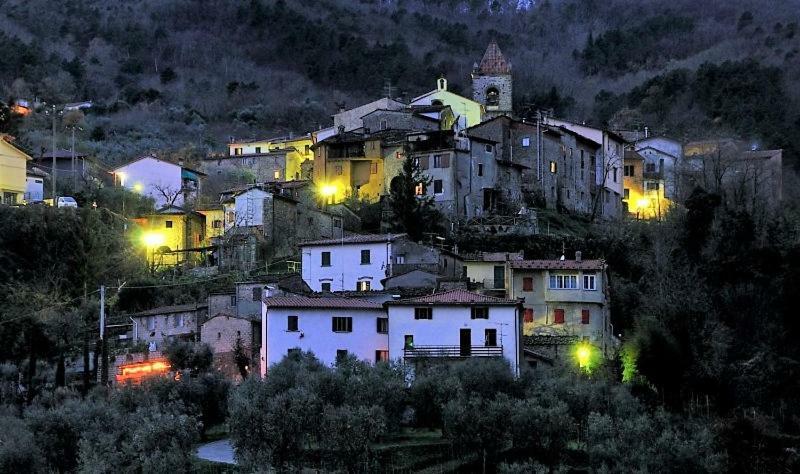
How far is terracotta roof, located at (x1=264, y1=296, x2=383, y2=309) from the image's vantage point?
47.5 m

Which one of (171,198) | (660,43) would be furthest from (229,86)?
(171,198)

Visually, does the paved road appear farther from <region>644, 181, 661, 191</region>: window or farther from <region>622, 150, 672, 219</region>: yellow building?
<region>644, 181, 661, 191</region>: window

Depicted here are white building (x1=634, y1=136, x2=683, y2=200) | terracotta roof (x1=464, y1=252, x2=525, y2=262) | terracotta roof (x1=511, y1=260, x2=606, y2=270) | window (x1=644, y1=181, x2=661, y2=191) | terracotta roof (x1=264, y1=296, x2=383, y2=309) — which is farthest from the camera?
white building (x1=634, y1=136, x2=683, y2=200)

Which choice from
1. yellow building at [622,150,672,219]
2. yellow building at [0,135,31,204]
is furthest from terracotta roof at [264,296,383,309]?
yellow building at [622,150,672,219]

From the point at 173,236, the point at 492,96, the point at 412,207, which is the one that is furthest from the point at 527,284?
the point at 492,96

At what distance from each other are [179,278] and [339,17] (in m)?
113

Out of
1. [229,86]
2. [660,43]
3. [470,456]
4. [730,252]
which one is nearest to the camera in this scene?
[470,456]

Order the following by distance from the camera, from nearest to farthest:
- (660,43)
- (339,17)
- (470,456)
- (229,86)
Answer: (470,456) → (229,86) → (660,43) → (339,17)

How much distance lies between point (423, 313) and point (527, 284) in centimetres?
753

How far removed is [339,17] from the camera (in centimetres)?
17025

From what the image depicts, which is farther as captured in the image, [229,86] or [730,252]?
[229,86]

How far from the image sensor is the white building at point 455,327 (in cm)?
4662

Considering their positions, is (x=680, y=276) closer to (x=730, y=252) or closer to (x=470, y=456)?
(x=730, y=252)

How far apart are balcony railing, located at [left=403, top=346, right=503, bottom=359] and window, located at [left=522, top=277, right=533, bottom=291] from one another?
6.81m
